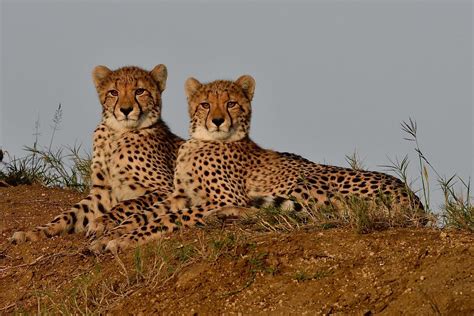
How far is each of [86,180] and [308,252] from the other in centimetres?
313

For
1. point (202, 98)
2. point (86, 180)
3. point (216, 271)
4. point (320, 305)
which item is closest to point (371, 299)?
point (320, 305)

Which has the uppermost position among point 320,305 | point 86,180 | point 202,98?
point 202,98

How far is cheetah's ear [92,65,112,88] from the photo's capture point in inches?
278

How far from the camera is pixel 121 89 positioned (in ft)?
22.5

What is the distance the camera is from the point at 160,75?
282 inches

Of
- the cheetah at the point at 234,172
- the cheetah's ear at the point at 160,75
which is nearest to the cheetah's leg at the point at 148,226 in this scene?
the cheetah at the point at 234,172

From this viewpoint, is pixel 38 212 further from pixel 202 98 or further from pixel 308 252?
pixel 308 252

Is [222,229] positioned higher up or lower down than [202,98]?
lower down

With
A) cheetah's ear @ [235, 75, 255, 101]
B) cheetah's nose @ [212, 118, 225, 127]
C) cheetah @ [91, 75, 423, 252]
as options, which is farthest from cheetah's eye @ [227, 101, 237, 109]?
cheetah's ear @ [235, 75, 255, 101]

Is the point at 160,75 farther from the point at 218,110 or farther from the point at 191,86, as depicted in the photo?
the point at 218,110

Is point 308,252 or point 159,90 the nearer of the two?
point 308,252

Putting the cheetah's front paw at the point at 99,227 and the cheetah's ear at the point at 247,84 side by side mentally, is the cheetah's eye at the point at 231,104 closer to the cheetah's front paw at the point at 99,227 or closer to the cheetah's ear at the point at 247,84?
the cheetah's ear at the point at 247,84

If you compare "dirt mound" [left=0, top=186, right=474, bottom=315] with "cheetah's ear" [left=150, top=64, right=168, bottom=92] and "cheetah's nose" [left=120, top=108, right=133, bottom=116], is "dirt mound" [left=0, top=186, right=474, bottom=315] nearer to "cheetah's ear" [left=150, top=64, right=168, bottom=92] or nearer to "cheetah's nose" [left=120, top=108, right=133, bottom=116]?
"cheetah's nose" [left=120, top=108, right=133, bottom=116]

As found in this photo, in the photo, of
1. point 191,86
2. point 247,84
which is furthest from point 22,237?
point 247,84
